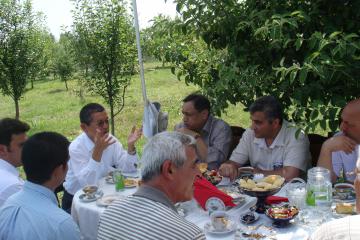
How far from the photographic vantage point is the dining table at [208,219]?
8.20 feet

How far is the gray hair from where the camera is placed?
1.92 m

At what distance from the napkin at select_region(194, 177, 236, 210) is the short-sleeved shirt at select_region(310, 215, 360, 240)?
1.30 meters

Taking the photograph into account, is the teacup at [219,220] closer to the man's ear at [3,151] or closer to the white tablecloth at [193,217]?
the white tablecloth at [193,217]

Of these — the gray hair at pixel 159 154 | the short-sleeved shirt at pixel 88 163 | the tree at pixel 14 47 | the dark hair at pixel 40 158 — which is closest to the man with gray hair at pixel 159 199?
the gray hair at pixel 159 154

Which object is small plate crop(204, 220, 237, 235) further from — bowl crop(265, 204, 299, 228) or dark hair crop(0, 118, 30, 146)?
dark hair crop(0, 118, 30, 146)

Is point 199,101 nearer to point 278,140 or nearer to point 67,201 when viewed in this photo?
point 278,140

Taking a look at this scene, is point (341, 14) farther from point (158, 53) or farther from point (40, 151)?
point (40, 151)

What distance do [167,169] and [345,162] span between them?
6.53ft

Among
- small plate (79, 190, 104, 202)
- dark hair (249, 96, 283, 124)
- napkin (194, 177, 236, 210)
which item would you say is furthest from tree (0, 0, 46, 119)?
napkin (194, 177, 236, 210)

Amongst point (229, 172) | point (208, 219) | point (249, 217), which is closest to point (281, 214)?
point (249, 217)

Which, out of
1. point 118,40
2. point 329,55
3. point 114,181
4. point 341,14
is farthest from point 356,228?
point 118,40

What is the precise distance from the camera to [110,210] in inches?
74.7

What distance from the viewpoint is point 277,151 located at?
A: 3.83 meters

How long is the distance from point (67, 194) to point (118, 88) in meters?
3.15
